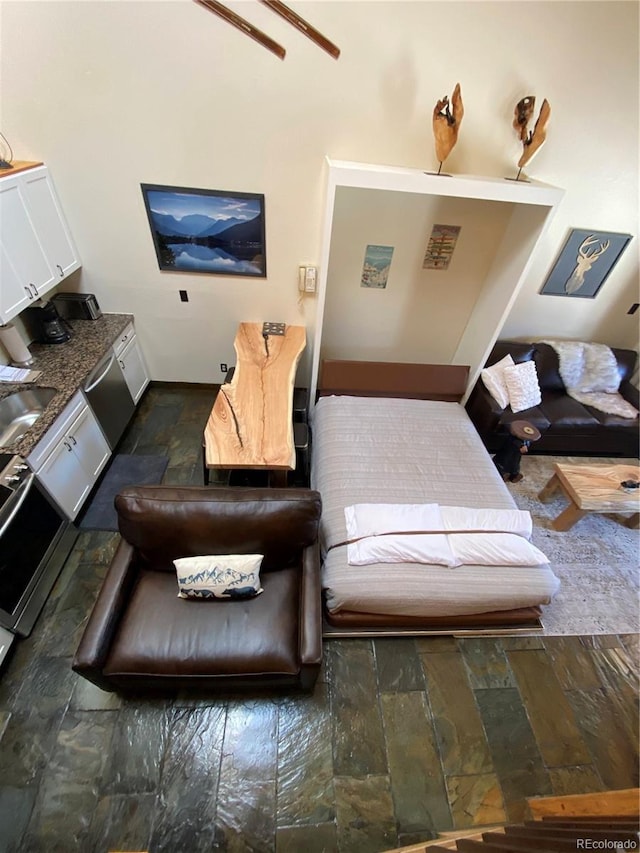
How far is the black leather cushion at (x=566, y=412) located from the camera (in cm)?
309

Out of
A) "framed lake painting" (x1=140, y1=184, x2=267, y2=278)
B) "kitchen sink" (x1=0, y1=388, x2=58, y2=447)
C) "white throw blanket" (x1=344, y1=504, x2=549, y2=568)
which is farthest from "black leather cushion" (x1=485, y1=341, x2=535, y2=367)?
"kitchen sink" (x1=0, y1=388, x2=58, y2=447)

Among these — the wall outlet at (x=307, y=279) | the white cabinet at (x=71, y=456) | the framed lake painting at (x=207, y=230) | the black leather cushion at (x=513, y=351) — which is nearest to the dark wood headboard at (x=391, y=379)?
the black leather cushion at (x=513, y=351)

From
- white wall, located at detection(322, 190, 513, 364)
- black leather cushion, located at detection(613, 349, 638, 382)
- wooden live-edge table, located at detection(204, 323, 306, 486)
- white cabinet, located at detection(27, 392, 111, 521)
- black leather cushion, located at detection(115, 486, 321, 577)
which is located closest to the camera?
black leather cushion, located at detection(115, 486, 321, 577)

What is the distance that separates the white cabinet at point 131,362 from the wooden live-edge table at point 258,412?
0.94m

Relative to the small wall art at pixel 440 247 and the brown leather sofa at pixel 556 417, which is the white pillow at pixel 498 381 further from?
the small wall art at pixel 440 247

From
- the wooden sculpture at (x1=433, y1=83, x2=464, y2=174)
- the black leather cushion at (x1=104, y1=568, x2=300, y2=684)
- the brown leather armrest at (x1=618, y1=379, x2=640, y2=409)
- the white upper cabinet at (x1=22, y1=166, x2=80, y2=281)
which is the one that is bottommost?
the black leather cushion at (x1=104, y1=568, x2=300, y2=684)

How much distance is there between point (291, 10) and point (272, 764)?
387cm

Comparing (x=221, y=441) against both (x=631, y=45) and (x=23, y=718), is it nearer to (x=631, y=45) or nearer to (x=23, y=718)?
(x=23, y=718)

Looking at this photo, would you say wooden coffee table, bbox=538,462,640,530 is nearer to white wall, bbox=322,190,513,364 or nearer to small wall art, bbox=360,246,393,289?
white wall, bbox=322,190,513,364

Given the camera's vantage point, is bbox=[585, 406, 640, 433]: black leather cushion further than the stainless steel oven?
Yes

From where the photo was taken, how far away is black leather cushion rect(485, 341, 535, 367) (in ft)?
10.5

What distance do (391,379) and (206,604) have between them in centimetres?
213

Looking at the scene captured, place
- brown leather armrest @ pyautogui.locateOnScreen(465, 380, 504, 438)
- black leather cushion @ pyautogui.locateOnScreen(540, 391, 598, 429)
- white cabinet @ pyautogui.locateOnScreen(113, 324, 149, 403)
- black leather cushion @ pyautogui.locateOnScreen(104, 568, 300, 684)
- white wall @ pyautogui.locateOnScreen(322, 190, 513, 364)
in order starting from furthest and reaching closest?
black leather cushion @ pyautogui.locateOnScreen(540, 391, 598, 429) < brown leather armrest @ pyautogui.locateOnScreen(465, 380, 504, 438) < white cabinet @ pyautogui.locateOnScreen(113, 324, 149, 403) < white wall @ pyautogui.locateOnScreen(322, 190, 513, 364) < black leather cushion @ pyautogui.locateOnScreen(104, 568, 300, 684)

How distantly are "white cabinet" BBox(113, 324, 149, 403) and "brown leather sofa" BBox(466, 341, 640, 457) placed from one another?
3.11m
